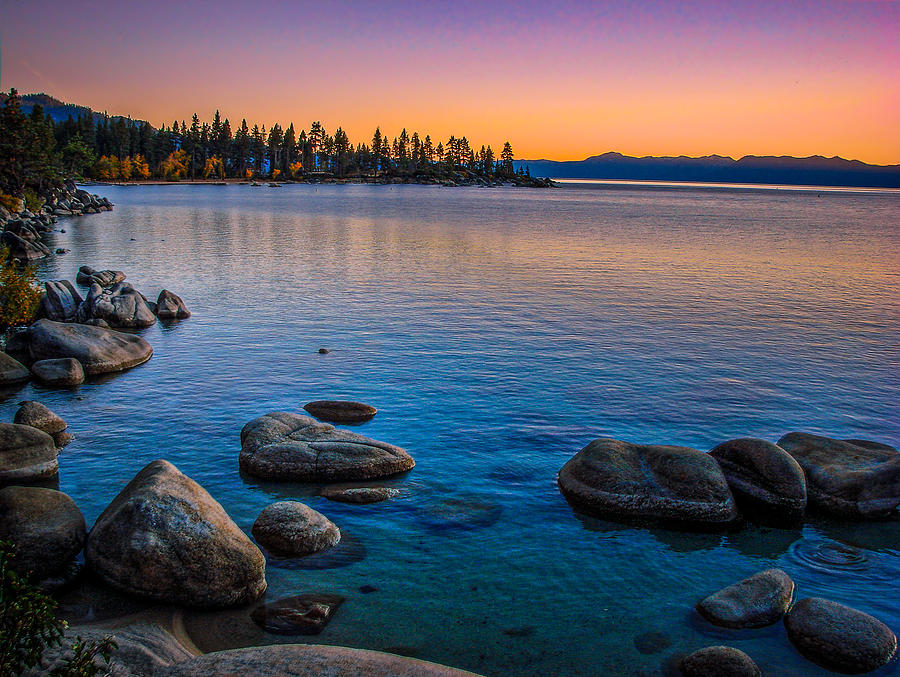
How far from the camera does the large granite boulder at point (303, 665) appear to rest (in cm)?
846

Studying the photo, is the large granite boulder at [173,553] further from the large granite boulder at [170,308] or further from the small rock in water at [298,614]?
the large granite boulder at [170,308]

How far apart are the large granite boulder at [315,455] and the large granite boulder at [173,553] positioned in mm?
4551

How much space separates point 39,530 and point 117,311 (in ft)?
76.1

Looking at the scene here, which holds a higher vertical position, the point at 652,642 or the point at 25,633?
the point at 25,633

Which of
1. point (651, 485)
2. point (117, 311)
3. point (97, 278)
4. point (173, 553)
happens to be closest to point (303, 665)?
point (173, 553)

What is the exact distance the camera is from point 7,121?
267ft

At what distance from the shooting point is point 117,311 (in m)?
33.0

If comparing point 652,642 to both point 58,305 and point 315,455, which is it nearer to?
point 315,455

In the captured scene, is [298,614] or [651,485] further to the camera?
[651,485]

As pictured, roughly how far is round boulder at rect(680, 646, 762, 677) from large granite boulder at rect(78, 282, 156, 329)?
30.4 m

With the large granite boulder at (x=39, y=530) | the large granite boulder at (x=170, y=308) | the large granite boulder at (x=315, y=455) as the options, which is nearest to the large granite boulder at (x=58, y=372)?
the large granite boulder at (x=315, y=455)

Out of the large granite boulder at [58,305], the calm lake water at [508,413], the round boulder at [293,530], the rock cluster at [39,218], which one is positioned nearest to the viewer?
the calm lake water at [508,413]

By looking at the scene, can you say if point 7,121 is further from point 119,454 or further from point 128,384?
point 119,454

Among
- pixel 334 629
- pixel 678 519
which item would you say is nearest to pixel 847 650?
pixel 678 519
